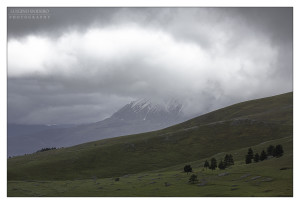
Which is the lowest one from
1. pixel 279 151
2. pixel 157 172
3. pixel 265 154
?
pixel 157 172

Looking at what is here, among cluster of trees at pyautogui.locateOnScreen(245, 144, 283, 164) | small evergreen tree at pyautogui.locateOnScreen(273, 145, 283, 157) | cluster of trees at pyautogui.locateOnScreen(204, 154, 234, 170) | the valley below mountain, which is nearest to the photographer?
the valley below mountain

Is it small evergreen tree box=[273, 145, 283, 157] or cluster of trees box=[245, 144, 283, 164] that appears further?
cluster of trees box=[245, 144, 283, 164]

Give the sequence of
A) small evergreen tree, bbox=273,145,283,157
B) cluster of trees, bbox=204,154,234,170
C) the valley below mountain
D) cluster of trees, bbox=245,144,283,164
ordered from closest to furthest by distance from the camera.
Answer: the valley below mountain → small evergreen tree, bbox=273,145,283,157 → cluster of trees, bbox=245,144,283,164 → cluster of trees, bbox=204,154,234,170

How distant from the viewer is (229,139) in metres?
199

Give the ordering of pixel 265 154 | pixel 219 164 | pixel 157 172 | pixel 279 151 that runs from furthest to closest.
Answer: pixel 157 172
pixel 265 154
pixel 219 164
pixel 279 151

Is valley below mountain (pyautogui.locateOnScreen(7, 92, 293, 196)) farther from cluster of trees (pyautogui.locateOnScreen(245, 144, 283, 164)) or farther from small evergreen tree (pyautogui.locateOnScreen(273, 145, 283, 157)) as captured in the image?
small evergreen tree (pyautogui.locateOnScreen(273, 145, 283, 157))

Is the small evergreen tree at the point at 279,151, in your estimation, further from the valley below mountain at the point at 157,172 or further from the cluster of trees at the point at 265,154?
the valley below mountain at the point at 157,172

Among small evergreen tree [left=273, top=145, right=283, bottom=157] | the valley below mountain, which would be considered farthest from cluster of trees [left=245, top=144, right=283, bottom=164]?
the valley below mountain

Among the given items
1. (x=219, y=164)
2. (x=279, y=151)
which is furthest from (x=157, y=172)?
(x=279, y=151)

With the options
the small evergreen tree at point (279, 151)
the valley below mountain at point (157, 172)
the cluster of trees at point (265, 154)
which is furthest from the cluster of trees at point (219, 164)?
the small evergreen tree at point (279, 151)

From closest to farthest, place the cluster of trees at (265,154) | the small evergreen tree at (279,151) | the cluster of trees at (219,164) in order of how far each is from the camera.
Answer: the small evergreen tree at (279,151)
the cluster of trees at (265,154)
the cluster of trees at (219,164)

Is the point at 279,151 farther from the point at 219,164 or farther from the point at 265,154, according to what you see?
the point at 219,164
